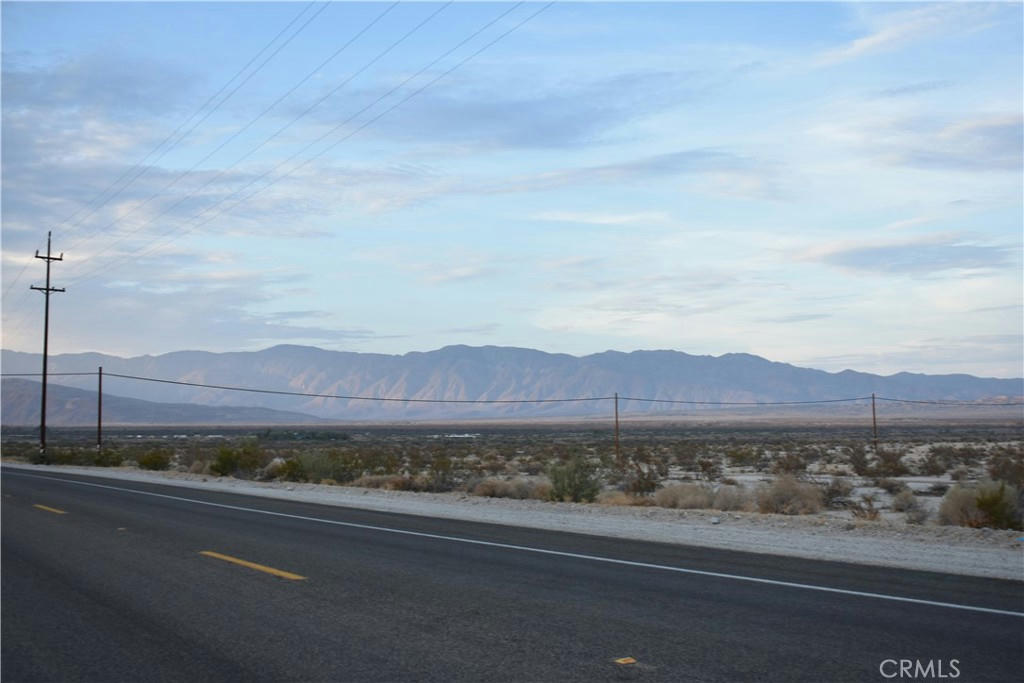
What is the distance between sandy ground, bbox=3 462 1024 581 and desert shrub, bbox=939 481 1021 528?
1211mm

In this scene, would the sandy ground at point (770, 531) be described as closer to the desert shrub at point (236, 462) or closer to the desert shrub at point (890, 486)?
the desert shrub at point (890, 486)

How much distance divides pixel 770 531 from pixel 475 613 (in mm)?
8633

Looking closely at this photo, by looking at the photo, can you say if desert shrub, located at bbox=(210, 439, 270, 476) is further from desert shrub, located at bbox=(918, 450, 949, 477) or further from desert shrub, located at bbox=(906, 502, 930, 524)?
desert shrub, located at bbox=(918, 450, 949, 477)

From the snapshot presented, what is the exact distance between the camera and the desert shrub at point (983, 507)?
54.7 ft

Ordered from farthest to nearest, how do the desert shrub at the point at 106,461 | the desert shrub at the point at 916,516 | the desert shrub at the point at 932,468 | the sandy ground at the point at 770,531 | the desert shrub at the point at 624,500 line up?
the desert shrub at the point at 106,461 → the desert shrub at the point at 932,468 → the desert shrub at the point at 624,500 → the desert shrub at the point at 916,516 → the sandy ground at the point at 770,531

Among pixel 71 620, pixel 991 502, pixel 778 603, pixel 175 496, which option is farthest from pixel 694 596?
pixel 175 496

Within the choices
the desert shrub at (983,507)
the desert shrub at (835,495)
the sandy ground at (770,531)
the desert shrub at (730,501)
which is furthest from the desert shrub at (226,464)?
the desert shrub at (983,507)

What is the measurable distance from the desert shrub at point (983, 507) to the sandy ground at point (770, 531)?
1211 millimetres

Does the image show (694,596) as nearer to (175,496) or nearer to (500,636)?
(500,636)

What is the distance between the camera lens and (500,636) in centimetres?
798

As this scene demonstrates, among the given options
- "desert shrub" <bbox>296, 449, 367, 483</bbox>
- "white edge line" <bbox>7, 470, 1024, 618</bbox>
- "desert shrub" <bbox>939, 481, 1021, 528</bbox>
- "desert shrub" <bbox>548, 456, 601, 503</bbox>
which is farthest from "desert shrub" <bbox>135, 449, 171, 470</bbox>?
"desert shrub" <bbox>939, 481, 1021, 528</bbox>

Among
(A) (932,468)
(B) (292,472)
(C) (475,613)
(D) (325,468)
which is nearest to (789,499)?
(C) (475,613)

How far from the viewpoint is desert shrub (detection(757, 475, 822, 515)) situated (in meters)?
20.8

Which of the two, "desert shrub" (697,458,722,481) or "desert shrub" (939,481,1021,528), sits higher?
"desert shrub" (939,481,1021,528)
